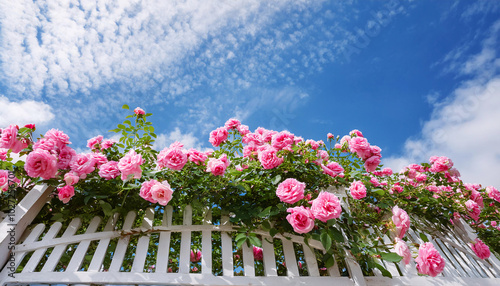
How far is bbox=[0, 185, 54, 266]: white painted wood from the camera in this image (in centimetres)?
173

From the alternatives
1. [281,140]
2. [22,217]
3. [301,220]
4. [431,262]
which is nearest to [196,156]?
[281,140]

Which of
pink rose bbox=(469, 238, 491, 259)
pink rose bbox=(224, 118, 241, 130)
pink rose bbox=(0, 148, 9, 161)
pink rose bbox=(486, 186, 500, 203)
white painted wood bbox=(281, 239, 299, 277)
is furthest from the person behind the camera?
pink rose bbox=(486, 186, 500, 203)

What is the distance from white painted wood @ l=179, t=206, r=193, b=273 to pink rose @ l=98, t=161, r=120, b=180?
52 cm

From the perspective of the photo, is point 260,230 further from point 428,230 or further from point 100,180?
point 428,230

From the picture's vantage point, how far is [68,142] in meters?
1.97

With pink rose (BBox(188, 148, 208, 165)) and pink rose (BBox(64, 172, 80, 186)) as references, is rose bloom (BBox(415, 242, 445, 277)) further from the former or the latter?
pink rose (BBox(64, 172, 80, 186))

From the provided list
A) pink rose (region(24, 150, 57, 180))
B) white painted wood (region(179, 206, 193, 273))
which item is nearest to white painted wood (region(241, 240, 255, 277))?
white painted wood (region(179, 206, 193, 273))

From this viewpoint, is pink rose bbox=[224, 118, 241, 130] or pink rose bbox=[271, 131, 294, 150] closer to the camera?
pink rose bbox=[271, 131, 294, 150]

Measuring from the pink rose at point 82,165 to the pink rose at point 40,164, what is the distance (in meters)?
0.12

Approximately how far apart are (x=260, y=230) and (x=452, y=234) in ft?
6.72

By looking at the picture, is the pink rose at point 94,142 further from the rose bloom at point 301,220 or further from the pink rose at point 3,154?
the rose bloom at point 301,220

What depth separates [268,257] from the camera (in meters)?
1.86

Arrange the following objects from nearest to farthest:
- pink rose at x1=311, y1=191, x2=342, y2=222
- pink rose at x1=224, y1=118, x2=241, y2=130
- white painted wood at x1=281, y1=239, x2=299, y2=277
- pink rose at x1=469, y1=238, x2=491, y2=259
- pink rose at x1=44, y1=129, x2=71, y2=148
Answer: pink rose at x1=311, y1=191, x2=342, y2=222
white painted wood at x1=281, y1=239, x2=299, y2=277
pink rose at x1=44, y1=129, x2=71, y2=148
pink rose at x1=224, y1=118, x2=241, y2=130
pink rose at x1=469, y1=238, x2=491, y2=259

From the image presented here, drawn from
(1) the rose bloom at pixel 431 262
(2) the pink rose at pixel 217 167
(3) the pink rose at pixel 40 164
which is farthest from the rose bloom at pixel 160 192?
(1) the rose bloom at pixel 431 262
